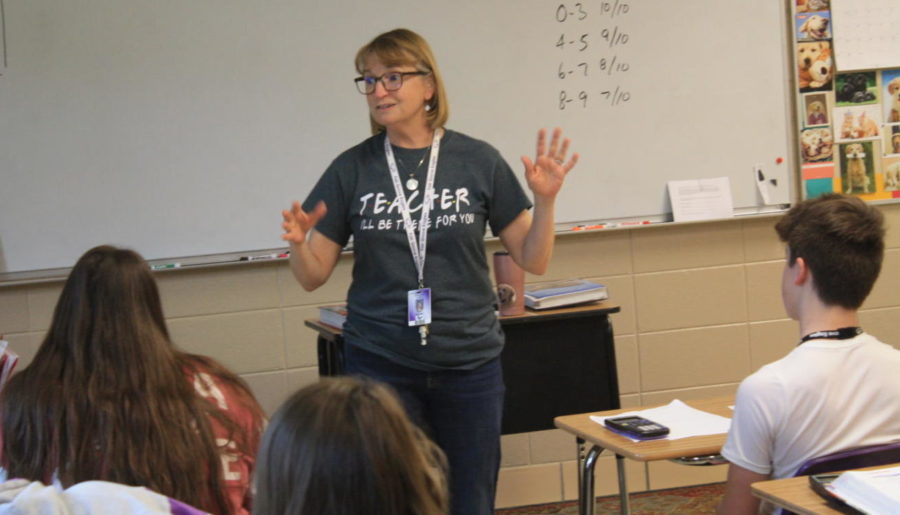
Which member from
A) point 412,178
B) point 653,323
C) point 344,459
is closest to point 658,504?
point 653,323

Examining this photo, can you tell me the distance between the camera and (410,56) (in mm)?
2418

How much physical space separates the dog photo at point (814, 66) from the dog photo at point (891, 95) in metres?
0.25

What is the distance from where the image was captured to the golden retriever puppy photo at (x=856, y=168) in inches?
159

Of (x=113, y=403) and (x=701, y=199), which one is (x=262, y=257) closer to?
(x=701, y=199)

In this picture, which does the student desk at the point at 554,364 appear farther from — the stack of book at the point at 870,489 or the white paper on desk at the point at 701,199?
the stack of book at the point at 870,489

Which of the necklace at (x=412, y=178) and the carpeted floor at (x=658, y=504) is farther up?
the necklace at (x=412, y=178)

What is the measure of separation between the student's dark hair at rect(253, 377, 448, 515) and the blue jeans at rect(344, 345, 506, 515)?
1301 millimetres

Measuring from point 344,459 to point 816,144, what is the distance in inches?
136

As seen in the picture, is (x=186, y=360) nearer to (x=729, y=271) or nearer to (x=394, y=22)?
(x=394, y=22)

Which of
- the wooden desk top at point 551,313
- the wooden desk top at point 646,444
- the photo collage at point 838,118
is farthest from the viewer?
the photo collage at point 838,118

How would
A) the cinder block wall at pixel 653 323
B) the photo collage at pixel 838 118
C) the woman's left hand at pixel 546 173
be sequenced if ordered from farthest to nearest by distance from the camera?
the photo collage at pixel 838 118 < the cinder block wall at pixel 653 323 < the woman's left hand at pixel 546 173

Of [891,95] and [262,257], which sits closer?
[262,257]

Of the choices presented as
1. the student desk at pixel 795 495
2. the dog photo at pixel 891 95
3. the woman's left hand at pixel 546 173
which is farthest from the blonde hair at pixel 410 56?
the dog photo at pixel 891 95

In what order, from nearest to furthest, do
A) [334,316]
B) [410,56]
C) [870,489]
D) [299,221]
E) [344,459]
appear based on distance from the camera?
[344,459] < [870,489] < [299,221] < [410,56] < [334,316]
